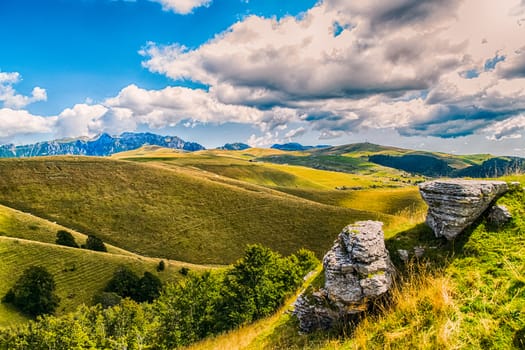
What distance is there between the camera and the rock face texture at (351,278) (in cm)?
1018

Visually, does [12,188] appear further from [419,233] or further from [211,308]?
[419,233]

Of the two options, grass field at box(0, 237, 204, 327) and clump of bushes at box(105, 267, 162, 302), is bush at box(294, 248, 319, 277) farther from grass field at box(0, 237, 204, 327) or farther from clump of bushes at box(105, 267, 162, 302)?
clump of bushes at box(105, 267, 162, 302)

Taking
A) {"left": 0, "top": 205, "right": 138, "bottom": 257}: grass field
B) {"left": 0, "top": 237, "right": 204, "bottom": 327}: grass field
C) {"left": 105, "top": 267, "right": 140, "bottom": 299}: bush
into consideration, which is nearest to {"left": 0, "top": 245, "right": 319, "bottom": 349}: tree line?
{"left": 105, "top": 267, "right": 140, "bottom": 299}: bush

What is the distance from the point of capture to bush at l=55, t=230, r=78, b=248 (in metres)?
71.7

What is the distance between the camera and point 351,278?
10625 mm

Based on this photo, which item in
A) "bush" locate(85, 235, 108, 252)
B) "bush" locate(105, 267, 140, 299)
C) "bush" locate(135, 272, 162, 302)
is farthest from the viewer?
"bush" locate(85, 235, 108, 252)

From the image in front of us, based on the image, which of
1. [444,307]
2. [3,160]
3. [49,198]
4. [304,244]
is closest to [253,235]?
[304,244]

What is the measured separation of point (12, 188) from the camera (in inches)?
4035

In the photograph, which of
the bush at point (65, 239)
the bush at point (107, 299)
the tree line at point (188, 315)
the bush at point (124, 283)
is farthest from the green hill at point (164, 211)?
the tree line at point (188, 315)

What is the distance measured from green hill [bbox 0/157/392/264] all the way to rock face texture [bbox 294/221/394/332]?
77453 mm

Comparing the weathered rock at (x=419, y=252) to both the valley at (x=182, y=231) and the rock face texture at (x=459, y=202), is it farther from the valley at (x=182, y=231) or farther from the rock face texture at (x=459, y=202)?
the rock face texture at (x=459, y=202)

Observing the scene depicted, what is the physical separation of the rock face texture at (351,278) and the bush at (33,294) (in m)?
57.2

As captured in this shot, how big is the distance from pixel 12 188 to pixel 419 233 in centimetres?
13220

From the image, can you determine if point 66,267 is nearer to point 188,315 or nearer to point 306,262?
point 188,315
